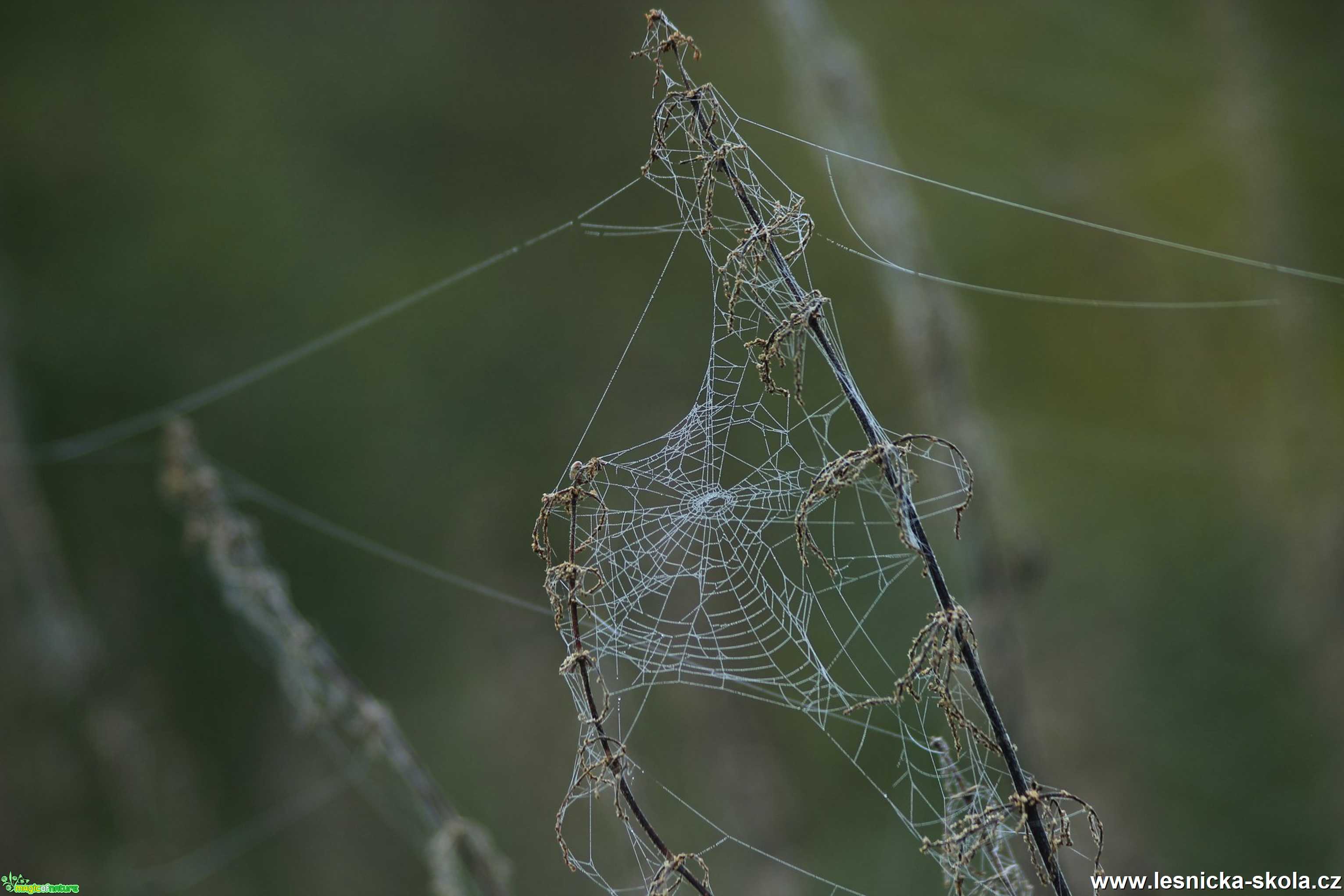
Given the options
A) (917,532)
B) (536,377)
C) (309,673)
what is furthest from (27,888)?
(536,377)

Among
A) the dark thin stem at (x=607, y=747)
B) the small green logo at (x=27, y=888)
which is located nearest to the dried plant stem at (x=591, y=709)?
the dark thin stem at (x=607, y=747)

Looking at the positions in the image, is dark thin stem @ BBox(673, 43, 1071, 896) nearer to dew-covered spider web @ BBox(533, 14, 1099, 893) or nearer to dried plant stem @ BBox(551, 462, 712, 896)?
dew-covered spider web @ BBox(533, 14, 1099, 893)

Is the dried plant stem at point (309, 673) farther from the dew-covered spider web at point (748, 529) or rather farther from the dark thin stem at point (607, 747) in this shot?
the dark thin stem at point (607, 747)

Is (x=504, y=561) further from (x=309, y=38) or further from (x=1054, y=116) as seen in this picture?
(x=1054, y=116)

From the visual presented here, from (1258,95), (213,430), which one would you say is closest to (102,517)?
(213,430)

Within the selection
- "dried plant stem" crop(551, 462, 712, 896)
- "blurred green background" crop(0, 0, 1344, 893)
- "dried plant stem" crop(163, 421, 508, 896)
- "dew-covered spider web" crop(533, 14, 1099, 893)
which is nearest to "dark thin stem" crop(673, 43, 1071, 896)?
"dew-covered spider web" crop(533, 14, 1099, 893)
